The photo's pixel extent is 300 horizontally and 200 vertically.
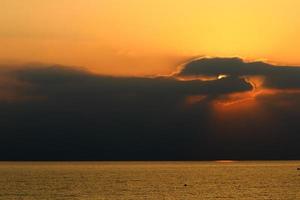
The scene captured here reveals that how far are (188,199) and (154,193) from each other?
17113 millimetres

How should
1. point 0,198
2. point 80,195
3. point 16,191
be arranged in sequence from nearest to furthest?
point 0,198 < point 80,195 < point 16,191

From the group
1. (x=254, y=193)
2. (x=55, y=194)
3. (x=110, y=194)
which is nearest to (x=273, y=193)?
(x=254, y=193)

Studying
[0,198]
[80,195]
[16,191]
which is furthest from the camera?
[16,191]

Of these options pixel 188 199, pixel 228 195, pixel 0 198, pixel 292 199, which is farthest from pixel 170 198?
pixel 0 198

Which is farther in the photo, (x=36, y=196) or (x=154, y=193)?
(x=154, y=193)

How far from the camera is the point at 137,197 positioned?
125m

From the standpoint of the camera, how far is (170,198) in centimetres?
12325

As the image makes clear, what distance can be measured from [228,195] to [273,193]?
12.4 metres

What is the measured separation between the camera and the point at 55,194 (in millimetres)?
131125

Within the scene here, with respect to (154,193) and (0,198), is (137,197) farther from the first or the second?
(0,198)

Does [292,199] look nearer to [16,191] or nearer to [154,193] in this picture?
[154,193]

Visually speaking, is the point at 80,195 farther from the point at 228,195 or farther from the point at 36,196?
the point at 228,195

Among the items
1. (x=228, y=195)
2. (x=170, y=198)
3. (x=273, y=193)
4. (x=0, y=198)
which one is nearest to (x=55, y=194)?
(x=0, y=198)

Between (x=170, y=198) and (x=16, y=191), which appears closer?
(x=170, y=198)
